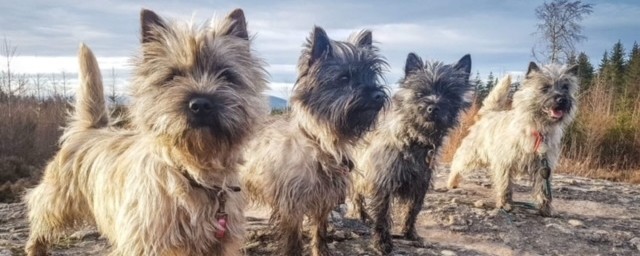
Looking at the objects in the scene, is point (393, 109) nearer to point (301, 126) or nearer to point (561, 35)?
point (301, 126)

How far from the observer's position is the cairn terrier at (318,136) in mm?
4801

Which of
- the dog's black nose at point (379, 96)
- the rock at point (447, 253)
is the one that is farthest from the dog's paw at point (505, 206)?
the dog's black nose at point (379, 96)

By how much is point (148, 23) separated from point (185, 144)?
3.02 ft

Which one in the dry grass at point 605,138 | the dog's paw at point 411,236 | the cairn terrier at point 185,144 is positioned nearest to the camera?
the cairn terrier at point 185,144

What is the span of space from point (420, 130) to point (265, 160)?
5.67 ft

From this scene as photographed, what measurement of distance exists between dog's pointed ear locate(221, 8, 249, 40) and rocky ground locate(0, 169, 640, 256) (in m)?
2.36

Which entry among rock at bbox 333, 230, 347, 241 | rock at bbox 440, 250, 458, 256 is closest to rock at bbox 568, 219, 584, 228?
rock at bbox 440, 250, 458, 256

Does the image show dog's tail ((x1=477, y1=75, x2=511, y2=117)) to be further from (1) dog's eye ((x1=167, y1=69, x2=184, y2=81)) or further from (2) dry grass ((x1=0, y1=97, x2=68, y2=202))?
(2) dry grass ((x1=0, y1=97, x2=68, y2=202))

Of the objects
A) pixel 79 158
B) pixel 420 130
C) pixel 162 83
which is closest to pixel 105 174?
pixel 79 158

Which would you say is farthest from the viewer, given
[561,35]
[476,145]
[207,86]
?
[561,35]

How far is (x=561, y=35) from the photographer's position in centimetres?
2295

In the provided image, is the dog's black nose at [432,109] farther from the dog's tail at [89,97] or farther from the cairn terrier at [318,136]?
the dog's tail at [89,97]

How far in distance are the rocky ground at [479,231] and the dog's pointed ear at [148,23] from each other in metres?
2.51

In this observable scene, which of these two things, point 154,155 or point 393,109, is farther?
point 393,109
